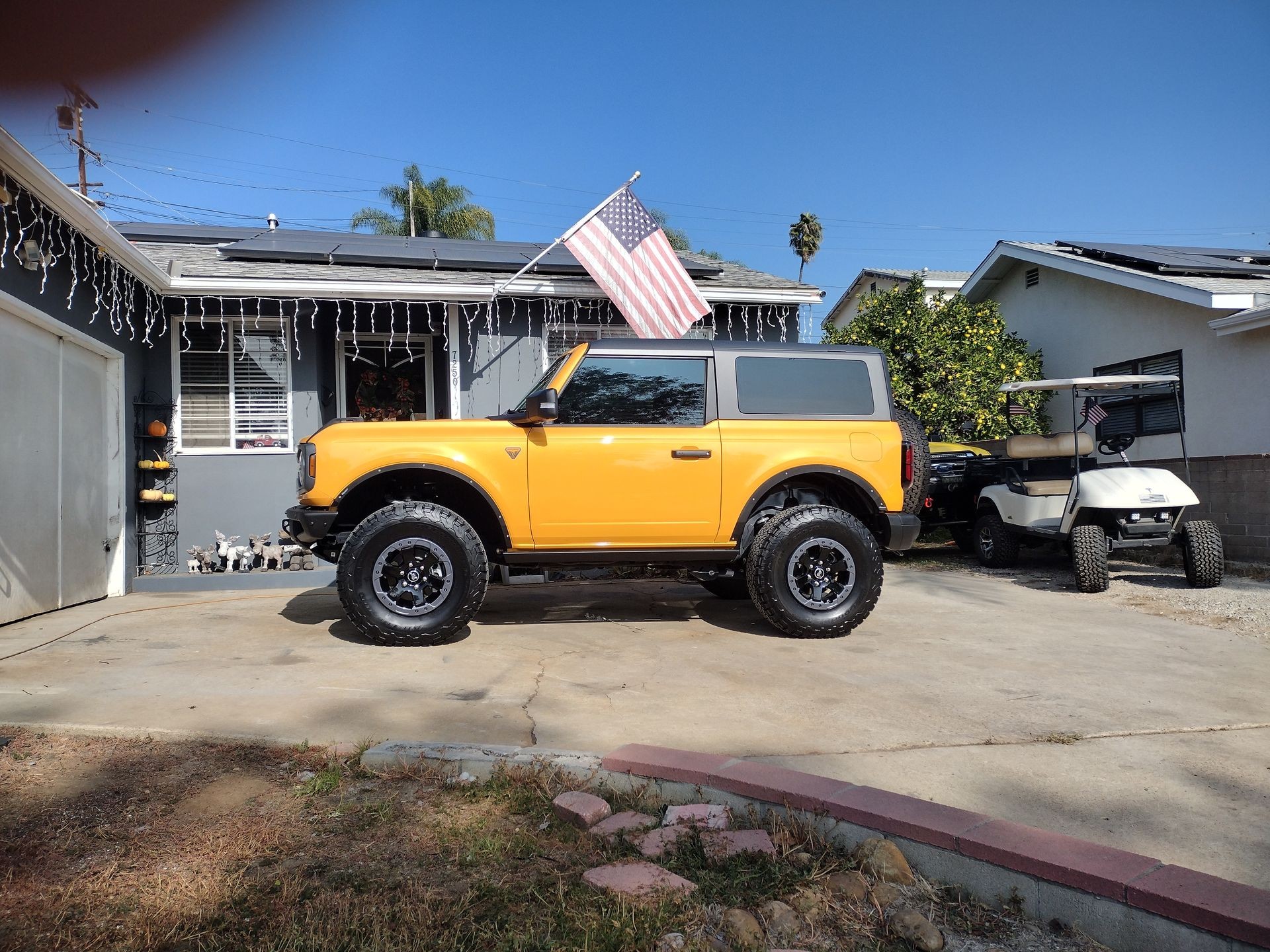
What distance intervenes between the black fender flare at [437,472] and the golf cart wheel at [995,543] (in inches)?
240

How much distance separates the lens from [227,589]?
859 centimetres

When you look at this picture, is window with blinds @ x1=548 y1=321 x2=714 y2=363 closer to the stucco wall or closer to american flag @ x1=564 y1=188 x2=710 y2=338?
american flag @ x1=564 y1=188 x2=710 y2=338

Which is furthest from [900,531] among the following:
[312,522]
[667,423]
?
[312,522]

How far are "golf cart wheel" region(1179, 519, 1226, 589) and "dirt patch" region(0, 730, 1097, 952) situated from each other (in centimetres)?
665

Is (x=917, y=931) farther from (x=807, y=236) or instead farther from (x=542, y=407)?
(x=807, y=236)

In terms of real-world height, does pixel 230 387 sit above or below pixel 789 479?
above

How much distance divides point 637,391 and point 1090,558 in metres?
4.55

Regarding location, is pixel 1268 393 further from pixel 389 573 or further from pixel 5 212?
pixel 5 212

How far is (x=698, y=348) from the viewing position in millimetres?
6129

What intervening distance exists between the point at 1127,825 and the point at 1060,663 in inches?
103

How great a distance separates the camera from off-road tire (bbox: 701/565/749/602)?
7355 mm

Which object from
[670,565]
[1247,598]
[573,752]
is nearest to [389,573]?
[670,565]

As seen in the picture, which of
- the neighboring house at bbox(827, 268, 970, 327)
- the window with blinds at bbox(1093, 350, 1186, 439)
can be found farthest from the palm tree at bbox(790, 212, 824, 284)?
the window with blinds at bbox(1093, 350, 1186, 439)

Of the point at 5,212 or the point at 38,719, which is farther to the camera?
the point at 5,212
